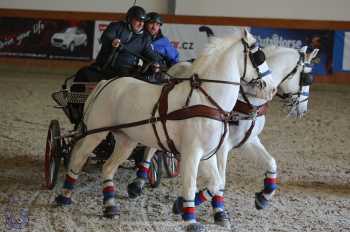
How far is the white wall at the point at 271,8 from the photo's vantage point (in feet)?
50.5

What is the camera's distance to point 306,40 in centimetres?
1484

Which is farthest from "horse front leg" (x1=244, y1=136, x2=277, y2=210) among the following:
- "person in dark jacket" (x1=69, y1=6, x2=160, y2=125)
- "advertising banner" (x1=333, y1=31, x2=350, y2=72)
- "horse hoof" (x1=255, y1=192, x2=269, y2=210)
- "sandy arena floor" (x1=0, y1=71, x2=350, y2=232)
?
"advertising banner" (x1=333, y1=31, x2=350, y2=72)

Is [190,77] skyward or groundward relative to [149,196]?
skyward

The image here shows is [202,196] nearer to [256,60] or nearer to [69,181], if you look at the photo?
[69,181]

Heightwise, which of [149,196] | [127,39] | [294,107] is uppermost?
[127,39]

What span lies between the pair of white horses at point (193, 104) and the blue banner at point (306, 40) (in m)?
9.21

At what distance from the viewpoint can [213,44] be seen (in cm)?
465

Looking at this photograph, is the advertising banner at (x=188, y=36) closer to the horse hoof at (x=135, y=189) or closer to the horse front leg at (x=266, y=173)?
the horse hoof at (x=135, y=189)

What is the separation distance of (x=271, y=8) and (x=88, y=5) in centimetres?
493

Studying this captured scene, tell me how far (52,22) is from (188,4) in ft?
11.7

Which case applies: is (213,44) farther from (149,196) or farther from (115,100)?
(149,196)

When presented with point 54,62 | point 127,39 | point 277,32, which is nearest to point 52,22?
point 54,62

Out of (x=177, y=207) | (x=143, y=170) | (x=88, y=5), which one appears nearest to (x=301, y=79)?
(x=177, y=207)

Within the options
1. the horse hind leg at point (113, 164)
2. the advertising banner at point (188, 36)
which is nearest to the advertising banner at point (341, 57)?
the advertising banner at point (188, 36)
